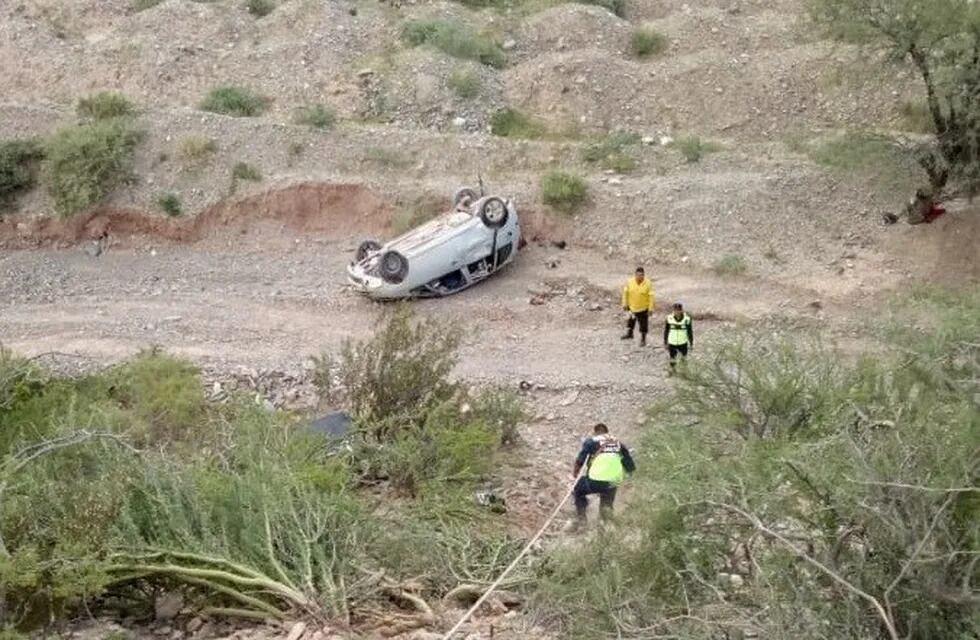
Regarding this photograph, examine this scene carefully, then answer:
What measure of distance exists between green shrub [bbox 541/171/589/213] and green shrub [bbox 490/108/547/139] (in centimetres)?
259

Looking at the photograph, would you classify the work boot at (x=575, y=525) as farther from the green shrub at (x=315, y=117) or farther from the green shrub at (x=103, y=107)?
the green shrub at (x=103, y=107)

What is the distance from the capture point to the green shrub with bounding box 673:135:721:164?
60.6 feet

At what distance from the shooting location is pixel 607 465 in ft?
33.5

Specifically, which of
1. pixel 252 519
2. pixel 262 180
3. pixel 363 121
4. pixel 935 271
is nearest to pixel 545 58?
pixel 363 121

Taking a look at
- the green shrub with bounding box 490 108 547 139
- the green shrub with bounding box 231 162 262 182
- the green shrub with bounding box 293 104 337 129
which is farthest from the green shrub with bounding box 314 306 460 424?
the green shrub with bounding box 490 108 547 139

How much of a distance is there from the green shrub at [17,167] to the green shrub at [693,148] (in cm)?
980

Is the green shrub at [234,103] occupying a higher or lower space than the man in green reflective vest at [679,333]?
higher

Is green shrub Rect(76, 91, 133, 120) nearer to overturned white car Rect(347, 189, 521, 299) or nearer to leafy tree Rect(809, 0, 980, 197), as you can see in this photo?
overturned white car Rect(347, 189, 521, 299)

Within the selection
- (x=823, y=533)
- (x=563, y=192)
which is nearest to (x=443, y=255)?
(x=563, y=192)

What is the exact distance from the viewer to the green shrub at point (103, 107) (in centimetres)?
1886

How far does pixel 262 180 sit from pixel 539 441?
23.9ft

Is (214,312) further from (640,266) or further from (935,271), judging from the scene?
(935,271)

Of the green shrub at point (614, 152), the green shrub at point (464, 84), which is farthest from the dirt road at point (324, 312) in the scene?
the green shrub at point (464, 84)

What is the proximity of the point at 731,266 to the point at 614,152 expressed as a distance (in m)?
3.29
